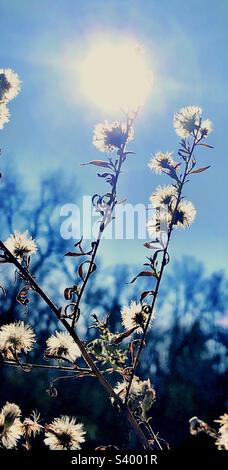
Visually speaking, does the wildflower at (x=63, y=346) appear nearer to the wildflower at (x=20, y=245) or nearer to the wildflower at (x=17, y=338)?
the wildflower at (x=17, y=338)

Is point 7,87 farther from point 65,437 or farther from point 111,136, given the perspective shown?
point 65,437

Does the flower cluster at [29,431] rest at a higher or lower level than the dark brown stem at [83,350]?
lower

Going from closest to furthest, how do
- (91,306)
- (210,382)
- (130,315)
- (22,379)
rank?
(130,315), (22,379), (91,306), (210,382)

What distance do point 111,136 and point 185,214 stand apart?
44 cm

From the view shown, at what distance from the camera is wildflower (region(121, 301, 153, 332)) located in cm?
170

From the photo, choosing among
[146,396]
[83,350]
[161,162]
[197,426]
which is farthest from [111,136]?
[197,426]

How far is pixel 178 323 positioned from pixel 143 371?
12.1 ft

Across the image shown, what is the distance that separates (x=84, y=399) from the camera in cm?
1927

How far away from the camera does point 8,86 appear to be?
82.4 inches

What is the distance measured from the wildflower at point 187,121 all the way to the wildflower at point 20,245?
2.57 feet

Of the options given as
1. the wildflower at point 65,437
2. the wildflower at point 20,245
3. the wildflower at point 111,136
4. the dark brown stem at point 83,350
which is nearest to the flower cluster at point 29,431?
the wildflower at point 65,437

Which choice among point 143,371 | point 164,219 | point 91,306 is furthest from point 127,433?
point 143,371

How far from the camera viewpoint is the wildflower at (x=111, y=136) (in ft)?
5.61
